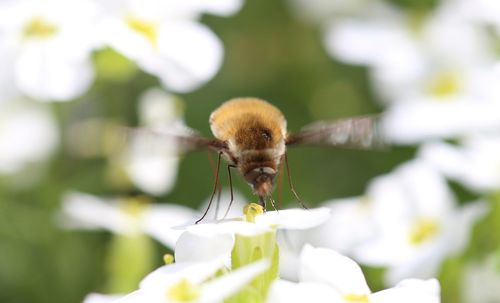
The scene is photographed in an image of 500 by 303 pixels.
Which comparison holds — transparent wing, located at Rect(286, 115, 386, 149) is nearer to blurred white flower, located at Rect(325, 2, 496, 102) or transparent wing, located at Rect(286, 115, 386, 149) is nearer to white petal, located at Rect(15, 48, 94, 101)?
white petal, located at Rect(15, 48, 94, 101)

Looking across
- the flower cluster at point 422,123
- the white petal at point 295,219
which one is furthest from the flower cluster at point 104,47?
the white petal at point 295,219

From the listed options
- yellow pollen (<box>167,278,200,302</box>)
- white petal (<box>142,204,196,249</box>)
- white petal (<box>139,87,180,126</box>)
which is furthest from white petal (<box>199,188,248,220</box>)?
yellow pollen (<box>167,278,200,302</box>)

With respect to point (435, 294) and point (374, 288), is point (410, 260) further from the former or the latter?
point (435, 294)

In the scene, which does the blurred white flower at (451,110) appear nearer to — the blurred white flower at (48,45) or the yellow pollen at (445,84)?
the yellow pollen at (445,84)

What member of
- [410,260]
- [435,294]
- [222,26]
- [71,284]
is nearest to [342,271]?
[435,294]

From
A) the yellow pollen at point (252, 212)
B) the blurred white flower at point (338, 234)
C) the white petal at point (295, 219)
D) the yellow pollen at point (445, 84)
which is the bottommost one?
the blurred white flower at point (338, 234)

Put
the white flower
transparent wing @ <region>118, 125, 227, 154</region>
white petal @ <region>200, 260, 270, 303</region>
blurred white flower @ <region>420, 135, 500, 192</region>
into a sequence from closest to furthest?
1. white petal @ <region>200, 260, 270, 303</region>
2. the white flower
3. transparent wing @ <region>118, 125, 227, 154</region>
4. blurred white flower @ <region>420, 135, 500, 192</region>
